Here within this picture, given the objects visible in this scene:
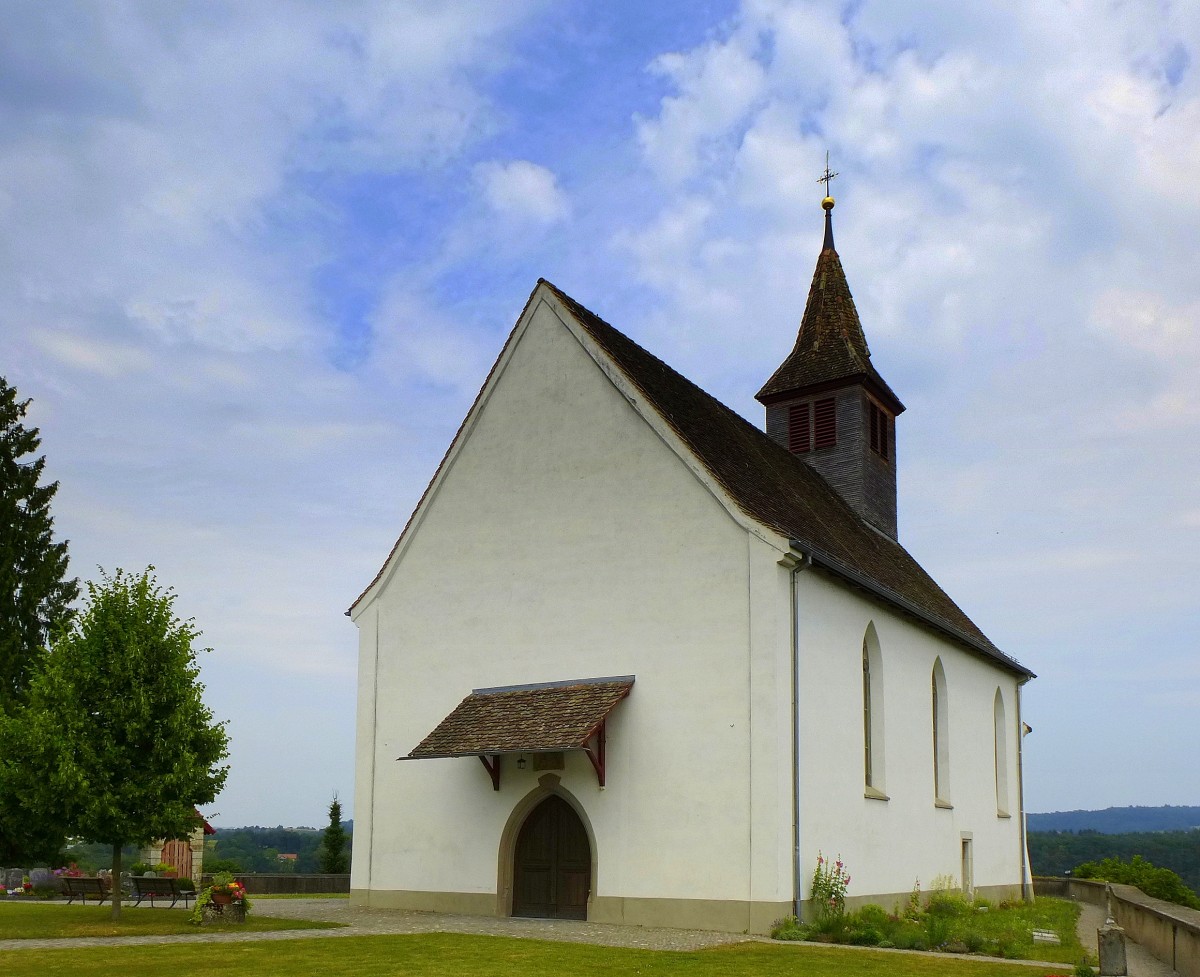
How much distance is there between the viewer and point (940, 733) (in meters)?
28.3

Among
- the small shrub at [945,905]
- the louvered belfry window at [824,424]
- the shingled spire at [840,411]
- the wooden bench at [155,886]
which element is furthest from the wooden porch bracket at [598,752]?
the louvered belfry window at [824,424]

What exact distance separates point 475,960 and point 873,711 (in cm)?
1179

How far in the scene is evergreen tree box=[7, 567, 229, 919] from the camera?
19.5 meters

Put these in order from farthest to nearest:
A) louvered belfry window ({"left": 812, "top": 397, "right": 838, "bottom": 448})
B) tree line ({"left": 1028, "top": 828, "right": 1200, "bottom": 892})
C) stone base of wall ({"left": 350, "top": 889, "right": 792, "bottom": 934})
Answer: tree line ({"left": 1028, "top": 828, "right": 1200, "bottom": 892}), louvered belfry window ({"left": 812, "top": 397, "right": 838, "bottom": 448}), stone base of wall ({"left": 350, "top": 889, "right": 792, "bottom": 934})

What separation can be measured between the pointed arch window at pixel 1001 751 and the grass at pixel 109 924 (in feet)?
68.5

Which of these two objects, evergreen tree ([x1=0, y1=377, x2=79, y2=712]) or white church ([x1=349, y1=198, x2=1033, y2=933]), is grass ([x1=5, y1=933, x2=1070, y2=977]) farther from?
evergreen tree ([x1=0, y1=377, x2=79, y2=712])

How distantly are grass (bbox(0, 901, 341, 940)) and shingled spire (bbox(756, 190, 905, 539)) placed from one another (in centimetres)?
1939

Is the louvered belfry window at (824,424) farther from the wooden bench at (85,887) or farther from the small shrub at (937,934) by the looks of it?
the wooden bench at (85,887)

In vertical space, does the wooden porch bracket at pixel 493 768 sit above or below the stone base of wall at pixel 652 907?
above

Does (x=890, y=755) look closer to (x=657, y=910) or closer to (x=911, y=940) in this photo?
(x=911, y=940)

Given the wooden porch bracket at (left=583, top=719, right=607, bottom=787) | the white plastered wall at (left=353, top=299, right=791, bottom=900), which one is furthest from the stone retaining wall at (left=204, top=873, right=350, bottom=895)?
the wooden porch bracket at (left=583, top=719, right=607, bottom=787)

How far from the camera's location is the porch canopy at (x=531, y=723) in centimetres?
2005

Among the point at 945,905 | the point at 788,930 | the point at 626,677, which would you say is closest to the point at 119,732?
the point at 626,677

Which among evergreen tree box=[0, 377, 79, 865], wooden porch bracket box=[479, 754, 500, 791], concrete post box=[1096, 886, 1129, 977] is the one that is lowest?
concrete post box=[1096, 886, 1129, 977]
